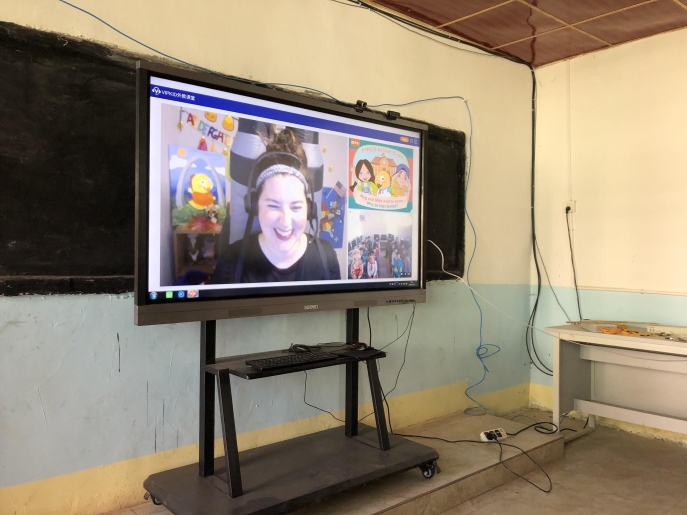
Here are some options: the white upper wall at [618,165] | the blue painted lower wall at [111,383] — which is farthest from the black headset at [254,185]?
the white upper wall at [618,165]

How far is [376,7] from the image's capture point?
3.00 m

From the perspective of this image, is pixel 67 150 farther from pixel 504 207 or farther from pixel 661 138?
pixel 661 138

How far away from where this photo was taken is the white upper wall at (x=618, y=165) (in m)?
3.31

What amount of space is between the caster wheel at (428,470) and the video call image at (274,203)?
922 mm

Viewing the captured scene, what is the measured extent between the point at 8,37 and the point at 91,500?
176 cm

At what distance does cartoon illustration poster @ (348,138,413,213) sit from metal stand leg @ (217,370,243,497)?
1.06 metres

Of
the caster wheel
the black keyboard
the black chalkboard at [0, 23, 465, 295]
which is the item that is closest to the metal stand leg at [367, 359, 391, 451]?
the caster wheel

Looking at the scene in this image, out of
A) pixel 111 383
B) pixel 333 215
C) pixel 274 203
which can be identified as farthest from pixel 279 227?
pixel 111 383

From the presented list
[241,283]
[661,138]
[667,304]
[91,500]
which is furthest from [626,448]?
[91,500]

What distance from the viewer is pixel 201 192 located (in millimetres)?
2006

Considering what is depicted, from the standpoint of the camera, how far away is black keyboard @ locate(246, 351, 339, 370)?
77.5 inches

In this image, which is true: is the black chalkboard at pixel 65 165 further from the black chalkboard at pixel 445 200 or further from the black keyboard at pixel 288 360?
the black chalkboard at pixel 445 200

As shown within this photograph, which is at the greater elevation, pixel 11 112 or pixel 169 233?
pixel 11 112

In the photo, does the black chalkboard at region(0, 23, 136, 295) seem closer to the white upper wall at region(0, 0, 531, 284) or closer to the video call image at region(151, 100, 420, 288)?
the white upper wall at region(0, 0, 531, 284)
